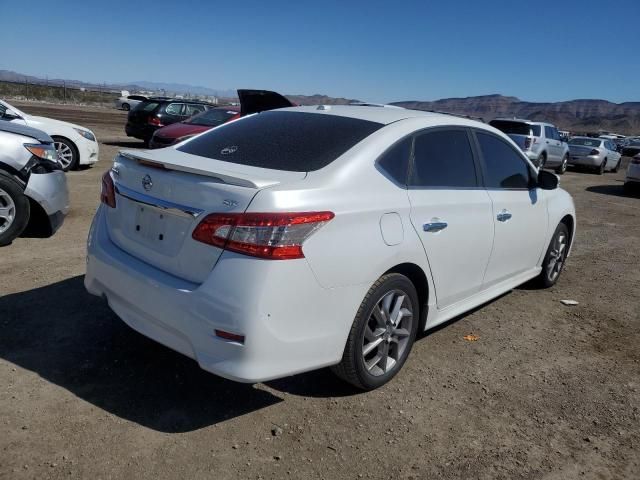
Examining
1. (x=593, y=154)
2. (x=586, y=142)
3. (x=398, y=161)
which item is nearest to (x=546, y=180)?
(x=398, y=161)

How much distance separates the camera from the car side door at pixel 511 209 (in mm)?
4176

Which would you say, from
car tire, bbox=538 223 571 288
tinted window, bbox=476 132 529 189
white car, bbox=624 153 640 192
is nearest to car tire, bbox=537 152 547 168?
white car, bbox=624 153 640 192

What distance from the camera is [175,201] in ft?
9.32

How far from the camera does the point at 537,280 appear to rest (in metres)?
5.54

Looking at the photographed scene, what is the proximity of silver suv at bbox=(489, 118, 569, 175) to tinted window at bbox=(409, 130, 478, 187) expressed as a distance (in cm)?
1374

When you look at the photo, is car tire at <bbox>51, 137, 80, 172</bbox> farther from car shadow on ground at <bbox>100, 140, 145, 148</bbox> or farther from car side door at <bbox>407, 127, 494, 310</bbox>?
car side door at <bbox>407, 127, 494, 310</bbox>

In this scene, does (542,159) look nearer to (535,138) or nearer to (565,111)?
(535,138)

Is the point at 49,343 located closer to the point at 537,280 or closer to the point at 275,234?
the point at 275,234

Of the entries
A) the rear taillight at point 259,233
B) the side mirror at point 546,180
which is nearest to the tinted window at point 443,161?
the rear taillight at point 259,233

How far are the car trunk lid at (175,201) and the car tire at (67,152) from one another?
26.8ft

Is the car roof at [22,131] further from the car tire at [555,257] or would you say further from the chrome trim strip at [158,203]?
the car tire at [555,257]

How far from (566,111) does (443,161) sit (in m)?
188

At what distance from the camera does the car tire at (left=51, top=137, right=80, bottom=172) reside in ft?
34.4

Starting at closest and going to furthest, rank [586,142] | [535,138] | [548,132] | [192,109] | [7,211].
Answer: [7,211], [192,109], [535,138], [548,132], [586,142]
